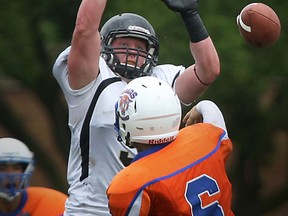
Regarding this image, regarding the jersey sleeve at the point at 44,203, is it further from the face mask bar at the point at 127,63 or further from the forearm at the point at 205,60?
the forearm at the point at 205,60

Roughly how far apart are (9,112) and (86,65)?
268 inches

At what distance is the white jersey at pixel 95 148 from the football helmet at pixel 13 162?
0.93 metres

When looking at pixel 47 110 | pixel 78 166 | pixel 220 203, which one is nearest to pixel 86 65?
pixel 78 166

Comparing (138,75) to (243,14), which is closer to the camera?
(138,75)

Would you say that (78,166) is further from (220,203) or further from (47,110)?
(47,110)

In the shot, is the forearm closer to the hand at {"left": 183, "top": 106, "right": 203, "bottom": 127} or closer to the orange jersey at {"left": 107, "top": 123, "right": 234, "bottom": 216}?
the hand at {"left": 183, "top": 106, "right": 203, "bottom": 127}

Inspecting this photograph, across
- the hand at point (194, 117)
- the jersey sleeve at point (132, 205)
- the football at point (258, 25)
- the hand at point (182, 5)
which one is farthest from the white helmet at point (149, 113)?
the football at point (258, 25)

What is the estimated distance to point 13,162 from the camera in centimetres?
618

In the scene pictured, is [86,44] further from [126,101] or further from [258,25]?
[258,25]

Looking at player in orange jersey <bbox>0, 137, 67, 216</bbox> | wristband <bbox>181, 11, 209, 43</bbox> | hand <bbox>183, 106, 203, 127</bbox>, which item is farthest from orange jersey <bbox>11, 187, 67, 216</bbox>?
wristband <bbox>181, 11, 209, 43</bbox>

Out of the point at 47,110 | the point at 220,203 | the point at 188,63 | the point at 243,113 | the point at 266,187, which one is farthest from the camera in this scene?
the point at 266,187

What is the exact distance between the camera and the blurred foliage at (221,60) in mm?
9125

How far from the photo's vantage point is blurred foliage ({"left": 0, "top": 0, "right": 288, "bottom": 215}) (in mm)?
9125

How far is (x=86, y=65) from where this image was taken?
499 centimetres
